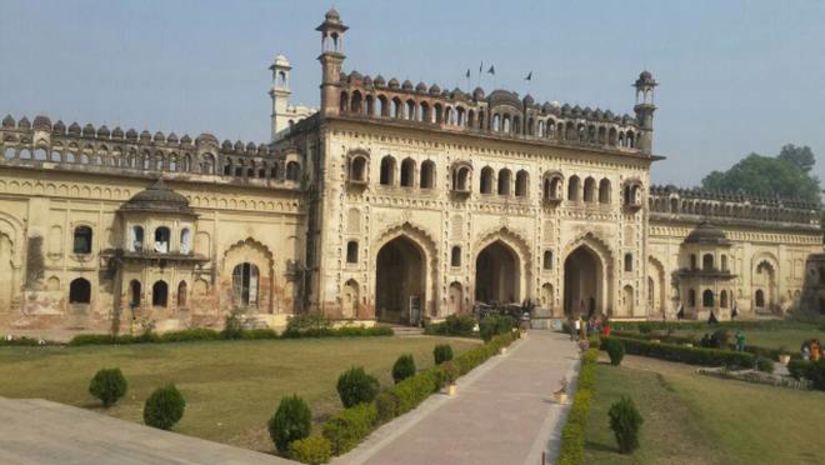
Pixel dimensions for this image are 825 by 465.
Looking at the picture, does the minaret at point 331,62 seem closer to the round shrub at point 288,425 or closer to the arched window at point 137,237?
→ the arched window at point 137,237

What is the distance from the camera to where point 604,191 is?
37.1 meters

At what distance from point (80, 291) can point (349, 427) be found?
1996cm

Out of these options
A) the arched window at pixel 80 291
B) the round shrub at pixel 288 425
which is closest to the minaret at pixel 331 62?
the arched window at pixel 80 291

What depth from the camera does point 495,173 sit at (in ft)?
112

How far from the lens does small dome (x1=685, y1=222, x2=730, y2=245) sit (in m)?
40.5

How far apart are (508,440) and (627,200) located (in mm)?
28028

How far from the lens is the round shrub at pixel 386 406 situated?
12273mm

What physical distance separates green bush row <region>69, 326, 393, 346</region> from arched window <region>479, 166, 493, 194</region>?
29.3 ft

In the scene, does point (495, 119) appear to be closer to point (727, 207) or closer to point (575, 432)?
point (727, 207)

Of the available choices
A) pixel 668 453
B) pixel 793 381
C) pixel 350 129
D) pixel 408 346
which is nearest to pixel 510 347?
pixel 408 346

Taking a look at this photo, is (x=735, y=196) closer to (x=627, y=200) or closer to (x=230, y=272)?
(x=627, y=200)

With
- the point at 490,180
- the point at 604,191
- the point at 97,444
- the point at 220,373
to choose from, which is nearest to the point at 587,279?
the point at 604,191

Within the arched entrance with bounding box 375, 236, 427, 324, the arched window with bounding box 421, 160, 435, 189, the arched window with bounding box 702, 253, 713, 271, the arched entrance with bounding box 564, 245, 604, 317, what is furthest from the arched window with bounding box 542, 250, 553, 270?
the arched window with bounding box 702, 253, 713, 271

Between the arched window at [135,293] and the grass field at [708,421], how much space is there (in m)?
15.5
